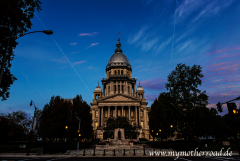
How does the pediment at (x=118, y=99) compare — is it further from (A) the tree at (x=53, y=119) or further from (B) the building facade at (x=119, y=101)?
(A) the tree at (x=53, y=119)

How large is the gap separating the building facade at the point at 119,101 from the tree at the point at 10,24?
54.6 meters

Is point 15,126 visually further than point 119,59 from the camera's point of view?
No

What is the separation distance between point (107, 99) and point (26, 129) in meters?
36.4

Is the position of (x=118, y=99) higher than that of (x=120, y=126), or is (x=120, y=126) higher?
(x=118, y=99)

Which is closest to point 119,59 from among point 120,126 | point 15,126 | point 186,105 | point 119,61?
point 119,61

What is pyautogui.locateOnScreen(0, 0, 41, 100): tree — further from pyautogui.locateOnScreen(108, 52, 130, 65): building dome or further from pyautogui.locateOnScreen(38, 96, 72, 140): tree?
pyautogui.locateOnScreen(108, 52, 130, 65): building dome

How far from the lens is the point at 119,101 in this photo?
258 feet

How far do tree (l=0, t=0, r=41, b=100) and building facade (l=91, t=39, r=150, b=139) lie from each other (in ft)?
179

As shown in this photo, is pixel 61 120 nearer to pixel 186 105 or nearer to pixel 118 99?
pixel 186 105

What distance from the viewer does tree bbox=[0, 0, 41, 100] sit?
14.8m

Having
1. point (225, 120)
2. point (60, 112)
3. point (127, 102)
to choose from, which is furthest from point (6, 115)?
point (225, 120)

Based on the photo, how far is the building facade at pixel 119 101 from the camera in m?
78.3

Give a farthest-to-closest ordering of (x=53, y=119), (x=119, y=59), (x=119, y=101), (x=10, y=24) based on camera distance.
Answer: (x=119, y=59)
(x=119, y=101)
(x=53, y=119)
(x=10, y=24)

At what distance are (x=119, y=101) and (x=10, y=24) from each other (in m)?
64.3
